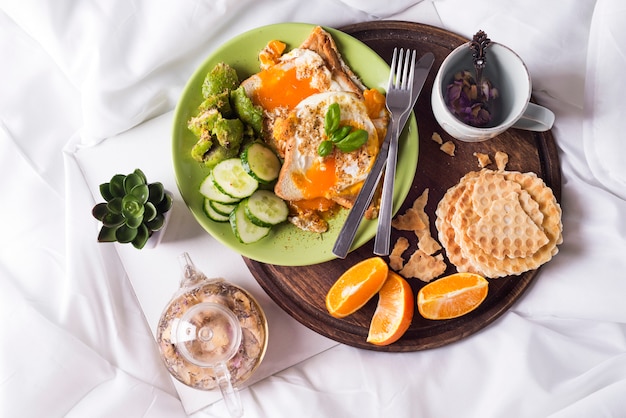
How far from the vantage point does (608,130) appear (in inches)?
130

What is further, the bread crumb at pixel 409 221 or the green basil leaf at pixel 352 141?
the bread crumb at pixel 409 221

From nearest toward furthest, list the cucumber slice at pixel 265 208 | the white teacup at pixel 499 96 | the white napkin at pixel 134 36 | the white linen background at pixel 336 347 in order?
the white teacup at pixel 499 96 → the cucumber slice at pixel 265 208 → the white linen background at pixel 336 347 → the white napkin at pixel 134 36

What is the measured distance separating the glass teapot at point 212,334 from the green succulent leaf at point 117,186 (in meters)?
0.52

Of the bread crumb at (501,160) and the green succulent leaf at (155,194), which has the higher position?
the green succulent leaf at (155,194)

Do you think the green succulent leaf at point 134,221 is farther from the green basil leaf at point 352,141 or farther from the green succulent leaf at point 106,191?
the green basil leaf at point 352,141

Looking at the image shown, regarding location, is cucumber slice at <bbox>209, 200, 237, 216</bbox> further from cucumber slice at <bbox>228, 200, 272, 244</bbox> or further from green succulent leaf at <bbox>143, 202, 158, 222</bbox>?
green succulent leaf at <bbox>143, 202, 158, 222</bbox>

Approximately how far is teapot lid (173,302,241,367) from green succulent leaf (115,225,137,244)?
0.52 m

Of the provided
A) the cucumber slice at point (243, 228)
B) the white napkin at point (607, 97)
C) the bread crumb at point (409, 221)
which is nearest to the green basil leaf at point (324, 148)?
the cucumber slice at point (243, 228)

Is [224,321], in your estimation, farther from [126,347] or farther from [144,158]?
[144,158]

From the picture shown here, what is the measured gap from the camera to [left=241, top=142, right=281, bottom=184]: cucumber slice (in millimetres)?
3071

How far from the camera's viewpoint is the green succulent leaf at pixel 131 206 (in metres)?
3.14

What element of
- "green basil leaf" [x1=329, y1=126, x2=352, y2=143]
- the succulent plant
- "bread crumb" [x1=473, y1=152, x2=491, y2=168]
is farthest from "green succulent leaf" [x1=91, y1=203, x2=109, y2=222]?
"bread crumb" [x1=473, y1=152, x2=491, y2=168]

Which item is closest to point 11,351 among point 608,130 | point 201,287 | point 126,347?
point 126,347

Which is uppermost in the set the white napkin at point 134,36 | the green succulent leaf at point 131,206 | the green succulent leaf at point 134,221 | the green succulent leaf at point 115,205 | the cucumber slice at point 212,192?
the white napkin at point 134,36
